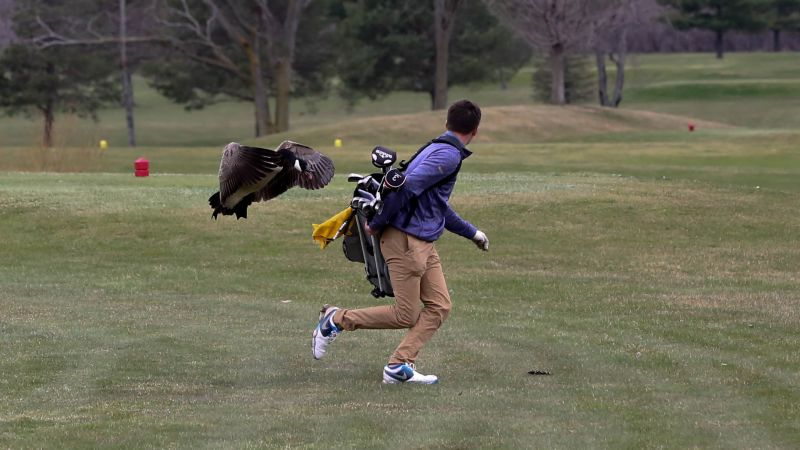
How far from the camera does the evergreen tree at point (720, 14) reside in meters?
88.1

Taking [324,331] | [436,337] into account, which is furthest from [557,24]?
[324,331]

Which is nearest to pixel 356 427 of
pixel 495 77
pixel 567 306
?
pixel 567 306

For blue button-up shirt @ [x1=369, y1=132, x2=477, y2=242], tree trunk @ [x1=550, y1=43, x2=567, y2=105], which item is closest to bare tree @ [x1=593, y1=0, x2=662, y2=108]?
tree trunk @ [x1=550, y1=43, x2=567, y2=105]

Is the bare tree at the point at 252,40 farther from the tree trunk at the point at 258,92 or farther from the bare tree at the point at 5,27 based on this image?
the bare tree at the point at 5,27

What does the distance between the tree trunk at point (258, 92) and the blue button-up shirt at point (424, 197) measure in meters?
51.2

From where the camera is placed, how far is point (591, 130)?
5144cm

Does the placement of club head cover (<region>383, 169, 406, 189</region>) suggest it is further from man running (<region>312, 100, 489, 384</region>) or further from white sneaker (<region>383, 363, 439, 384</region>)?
white sneaker (<region>383, 363, 439, 384</region>)

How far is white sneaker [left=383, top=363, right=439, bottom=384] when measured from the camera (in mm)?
8617

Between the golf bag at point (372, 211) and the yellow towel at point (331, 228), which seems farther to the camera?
the yellow towel at point (331, 228)

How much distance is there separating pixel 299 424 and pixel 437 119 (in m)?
43.5

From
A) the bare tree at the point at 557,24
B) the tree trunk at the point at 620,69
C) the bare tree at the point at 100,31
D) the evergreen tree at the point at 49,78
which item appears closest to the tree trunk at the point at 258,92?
the bare tree at the point at 100,31

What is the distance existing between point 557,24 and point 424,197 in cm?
4770

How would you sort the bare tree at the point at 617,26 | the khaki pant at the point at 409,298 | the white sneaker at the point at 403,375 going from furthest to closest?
the bare tree at the point at 617,26 → the white sneaker at the point at 403,375 → the khaki pant at the point at 409,298

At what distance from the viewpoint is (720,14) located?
89.9 meters
